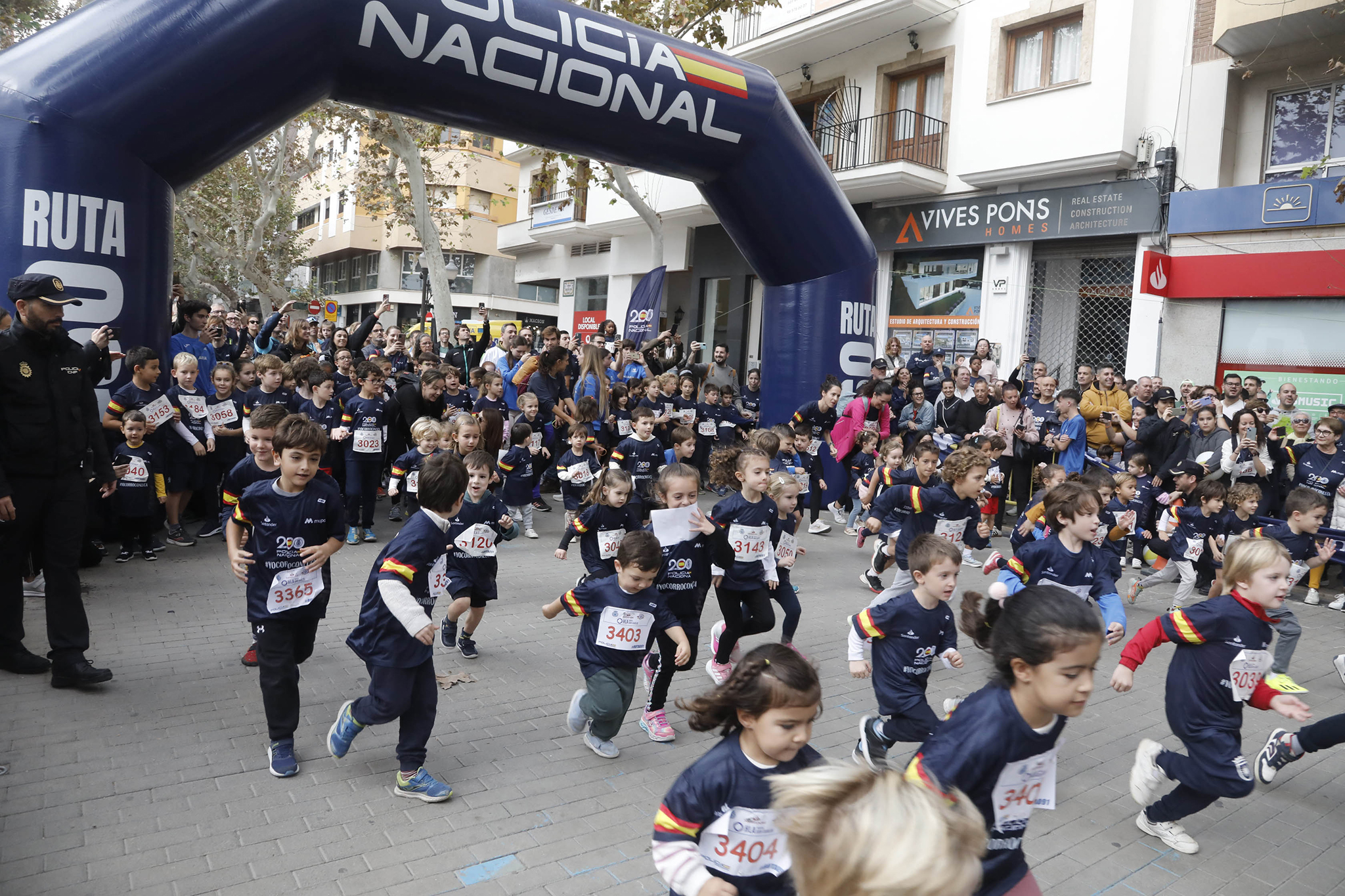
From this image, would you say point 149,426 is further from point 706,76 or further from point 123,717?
point 706,76

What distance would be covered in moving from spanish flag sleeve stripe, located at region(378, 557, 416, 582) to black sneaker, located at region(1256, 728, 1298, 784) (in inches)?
170

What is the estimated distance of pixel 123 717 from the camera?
4738 mm

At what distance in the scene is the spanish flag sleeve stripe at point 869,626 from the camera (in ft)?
13.8

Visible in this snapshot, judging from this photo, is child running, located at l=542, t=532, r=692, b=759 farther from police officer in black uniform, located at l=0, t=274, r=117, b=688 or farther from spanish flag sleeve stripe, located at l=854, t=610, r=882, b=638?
police officer in black uniform, located at l=0, t=274, r=117, b=688

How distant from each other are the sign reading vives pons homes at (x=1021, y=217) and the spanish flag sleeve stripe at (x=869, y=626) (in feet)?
42.1

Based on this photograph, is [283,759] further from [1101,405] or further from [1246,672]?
[1101,405]

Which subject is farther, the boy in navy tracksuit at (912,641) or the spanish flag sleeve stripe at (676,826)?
the boy in navy tracksuit at (912,641)

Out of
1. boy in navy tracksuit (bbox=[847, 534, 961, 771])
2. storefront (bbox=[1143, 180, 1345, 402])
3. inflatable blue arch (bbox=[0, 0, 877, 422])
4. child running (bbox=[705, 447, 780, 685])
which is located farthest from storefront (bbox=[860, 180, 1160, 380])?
boy in navy tracksuit (bbox=[847, 534, 961, 771])

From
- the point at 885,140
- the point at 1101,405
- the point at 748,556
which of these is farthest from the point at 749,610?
the point at 885,140

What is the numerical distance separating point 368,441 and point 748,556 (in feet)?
16.6

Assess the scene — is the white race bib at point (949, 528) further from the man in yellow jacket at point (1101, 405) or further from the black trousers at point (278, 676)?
the man in yellow jacket at point (1101, 405)

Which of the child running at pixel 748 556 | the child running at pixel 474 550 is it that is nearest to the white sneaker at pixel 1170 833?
the child running at pixel 748 556

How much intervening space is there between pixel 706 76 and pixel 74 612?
7177mm

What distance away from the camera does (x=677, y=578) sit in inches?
203
